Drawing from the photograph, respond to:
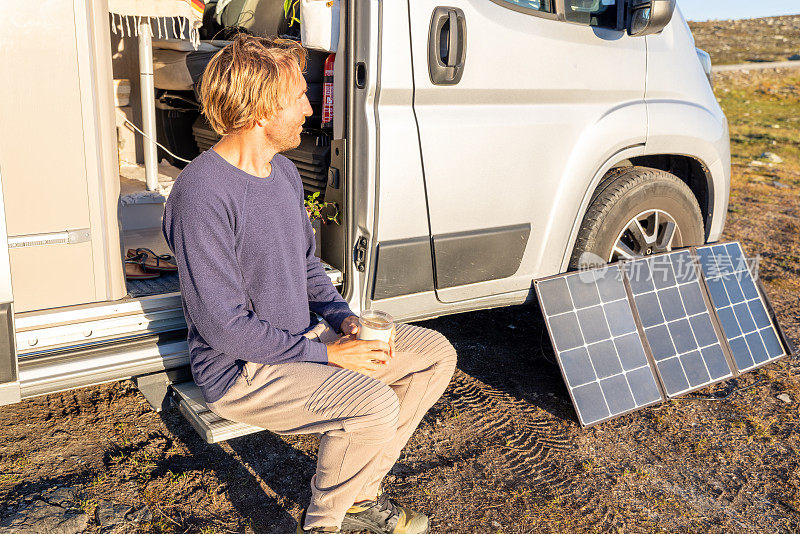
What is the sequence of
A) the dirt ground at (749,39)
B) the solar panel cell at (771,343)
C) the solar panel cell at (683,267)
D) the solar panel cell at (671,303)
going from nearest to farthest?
the solar panel cell at (671,303) → the solar panel cell at (683,267) → the solar panel cell at (771,343) → the dirt ground at (749,39)

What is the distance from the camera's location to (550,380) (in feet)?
12.5

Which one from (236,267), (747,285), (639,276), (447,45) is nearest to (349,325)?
(236,267)

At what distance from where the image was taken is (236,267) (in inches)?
88.3

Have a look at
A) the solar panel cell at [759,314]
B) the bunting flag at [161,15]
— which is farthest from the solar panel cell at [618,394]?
the bunting flag at [161,15]

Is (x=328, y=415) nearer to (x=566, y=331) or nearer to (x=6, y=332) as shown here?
(x=6, y=332)

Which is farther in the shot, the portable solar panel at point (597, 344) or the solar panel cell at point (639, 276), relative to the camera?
the solar panel cell at point (639, 276)

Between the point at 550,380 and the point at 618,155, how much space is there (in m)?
1.17

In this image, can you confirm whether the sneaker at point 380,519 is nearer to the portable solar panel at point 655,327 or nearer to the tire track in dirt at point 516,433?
the tire track in dirt at point 516,433

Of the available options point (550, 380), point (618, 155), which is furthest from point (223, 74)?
point (550, 380)

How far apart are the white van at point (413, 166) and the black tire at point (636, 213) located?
0.01 metres

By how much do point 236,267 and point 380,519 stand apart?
939mm

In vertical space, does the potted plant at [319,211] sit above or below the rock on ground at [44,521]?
above

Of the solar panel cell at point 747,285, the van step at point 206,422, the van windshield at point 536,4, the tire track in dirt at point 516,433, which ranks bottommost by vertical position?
the tire track in dirt at point 516,433

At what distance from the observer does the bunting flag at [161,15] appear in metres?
3.46
